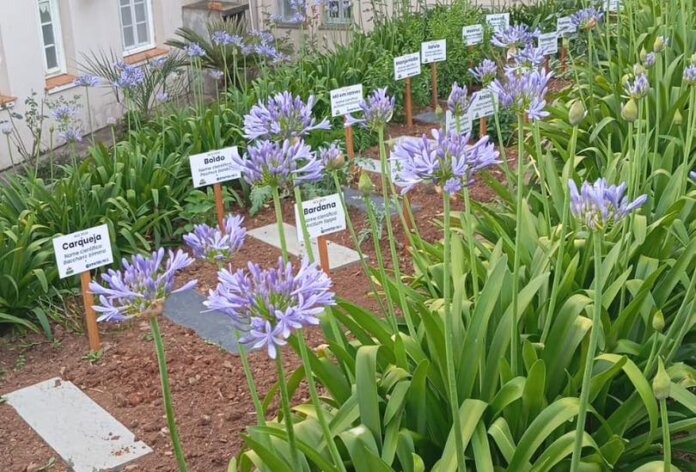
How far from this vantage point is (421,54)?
6.32 metres

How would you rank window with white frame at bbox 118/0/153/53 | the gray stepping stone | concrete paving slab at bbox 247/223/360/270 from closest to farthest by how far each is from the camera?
the gray stepping stone → concrete paving slab at bbox 247/223/360/270 → window with white frame at bbox 118/0/153/53

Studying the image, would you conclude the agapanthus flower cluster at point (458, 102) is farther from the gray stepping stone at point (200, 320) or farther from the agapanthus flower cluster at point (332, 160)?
the gray stepping stone at point (200, 320)

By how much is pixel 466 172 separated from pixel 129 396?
1900 mm

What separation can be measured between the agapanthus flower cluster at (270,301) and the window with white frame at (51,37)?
729 centimetres

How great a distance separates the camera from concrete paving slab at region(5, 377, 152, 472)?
2818mm

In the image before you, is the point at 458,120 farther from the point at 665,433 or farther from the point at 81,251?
the point at 81,251

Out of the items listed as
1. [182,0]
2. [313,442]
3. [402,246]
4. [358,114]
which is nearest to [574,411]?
[313,442]

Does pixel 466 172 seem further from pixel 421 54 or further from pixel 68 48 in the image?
pixel 68 48

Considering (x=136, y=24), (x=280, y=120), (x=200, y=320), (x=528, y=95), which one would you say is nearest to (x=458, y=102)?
(x=528, y=95)

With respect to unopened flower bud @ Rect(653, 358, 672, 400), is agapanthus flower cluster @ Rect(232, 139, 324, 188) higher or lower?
higher

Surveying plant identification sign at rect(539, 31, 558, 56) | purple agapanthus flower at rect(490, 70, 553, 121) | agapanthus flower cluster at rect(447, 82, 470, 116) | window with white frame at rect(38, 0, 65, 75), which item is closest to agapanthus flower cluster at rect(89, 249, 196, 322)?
purple agapanthus flower at rect(490, 70, 553, 121)

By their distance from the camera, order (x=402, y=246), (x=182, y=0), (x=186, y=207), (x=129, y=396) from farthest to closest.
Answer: (x=182, y=0) → (x=186, y=207) → (x=402, y=246) → (x=129, y=396)

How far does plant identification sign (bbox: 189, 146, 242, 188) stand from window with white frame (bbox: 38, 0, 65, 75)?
4.53 metres

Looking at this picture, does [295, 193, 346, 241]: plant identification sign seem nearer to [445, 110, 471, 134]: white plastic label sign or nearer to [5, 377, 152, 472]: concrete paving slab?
[445, 110, 471, 134]: white plastic label sign
